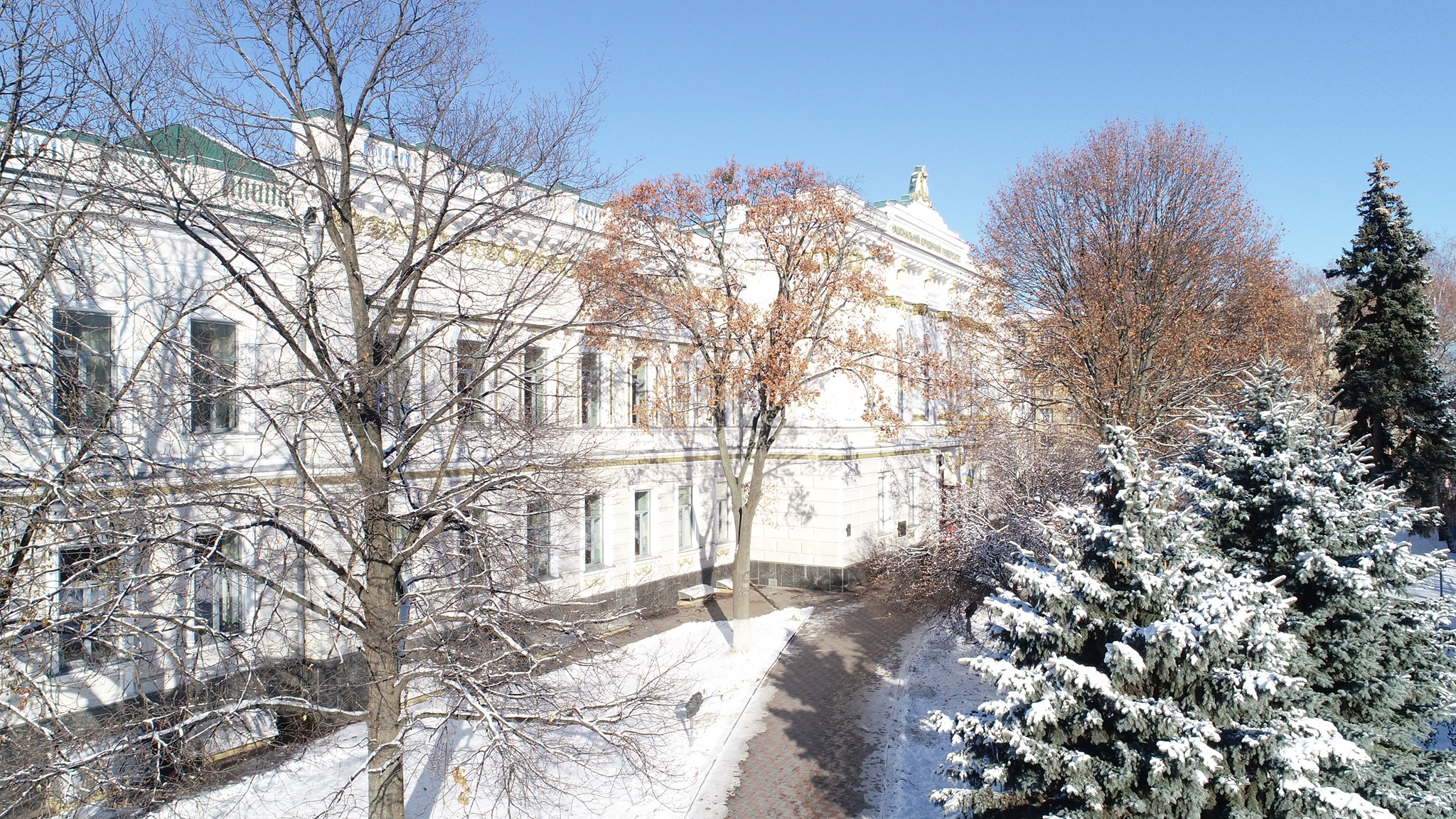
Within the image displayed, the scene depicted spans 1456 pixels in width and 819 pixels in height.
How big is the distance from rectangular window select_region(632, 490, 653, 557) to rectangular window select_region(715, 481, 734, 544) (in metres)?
2.86

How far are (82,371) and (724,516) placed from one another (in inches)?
642

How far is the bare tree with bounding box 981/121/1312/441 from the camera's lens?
19031 millimetres

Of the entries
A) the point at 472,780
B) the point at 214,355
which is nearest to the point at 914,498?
the point at 472,780

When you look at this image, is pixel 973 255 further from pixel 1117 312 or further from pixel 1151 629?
pixel 1151 629

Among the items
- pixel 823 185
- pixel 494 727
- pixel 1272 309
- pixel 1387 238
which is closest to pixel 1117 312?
pixel 1272 309

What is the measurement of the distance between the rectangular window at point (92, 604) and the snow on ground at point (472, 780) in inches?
86.0

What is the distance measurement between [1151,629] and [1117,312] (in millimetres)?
14050

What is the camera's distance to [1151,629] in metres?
6.74

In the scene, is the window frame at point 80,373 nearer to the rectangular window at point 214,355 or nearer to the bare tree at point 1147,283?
the rectangular window at point 214,355

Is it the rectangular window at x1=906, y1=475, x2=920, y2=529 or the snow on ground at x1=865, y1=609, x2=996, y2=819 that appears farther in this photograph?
the rectangular window at x1=906, y1=475, x2=920, y2=529

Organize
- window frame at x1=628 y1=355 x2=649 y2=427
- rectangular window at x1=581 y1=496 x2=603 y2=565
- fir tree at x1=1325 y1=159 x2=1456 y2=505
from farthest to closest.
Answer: fir tree at x1=1325 y1=159 x2=1456 y2=505 < window frame at x1=628 y1=355 x2=649 y2=427 < rectangular window at x1=581 y1=496 x2=603 y2=565

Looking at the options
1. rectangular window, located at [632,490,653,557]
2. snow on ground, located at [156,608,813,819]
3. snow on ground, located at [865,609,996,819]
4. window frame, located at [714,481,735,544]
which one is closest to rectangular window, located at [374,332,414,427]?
snow on ground, located at [156,608,813,819]

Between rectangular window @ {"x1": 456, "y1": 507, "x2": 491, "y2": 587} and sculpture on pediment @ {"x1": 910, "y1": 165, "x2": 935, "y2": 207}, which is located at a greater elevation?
sculpture on pediment @ {"x1": 910, "y1": 165, "x2": 935, "y2": 207}

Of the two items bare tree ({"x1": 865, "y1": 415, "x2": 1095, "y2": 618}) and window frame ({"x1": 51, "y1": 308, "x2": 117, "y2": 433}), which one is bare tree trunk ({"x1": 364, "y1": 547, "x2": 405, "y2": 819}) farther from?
bare tree ({"x1": 865, "y1": 415, "x2": 1095, "y2": 618})
